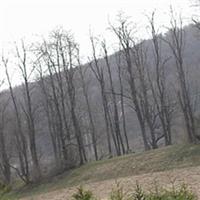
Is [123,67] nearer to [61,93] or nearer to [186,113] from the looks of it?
[61,93]

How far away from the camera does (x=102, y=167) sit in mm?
28797

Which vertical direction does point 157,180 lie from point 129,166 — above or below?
below

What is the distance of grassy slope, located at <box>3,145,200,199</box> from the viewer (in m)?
24.2

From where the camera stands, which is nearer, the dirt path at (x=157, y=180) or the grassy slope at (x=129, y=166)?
the dirt path at (x=157, y=180)

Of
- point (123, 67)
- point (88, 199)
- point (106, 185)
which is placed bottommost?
point (106, 185)

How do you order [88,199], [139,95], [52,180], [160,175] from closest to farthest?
1. [88,199]
2. [160,175]
3. [52,180]
4. [139,95]

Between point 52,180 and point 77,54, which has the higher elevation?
point 77,54

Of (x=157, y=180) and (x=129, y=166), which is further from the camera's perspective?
(x=129, y=166)

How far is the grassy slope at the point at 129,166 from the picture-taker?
2417 cm

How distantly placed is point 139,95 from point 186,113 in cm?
658

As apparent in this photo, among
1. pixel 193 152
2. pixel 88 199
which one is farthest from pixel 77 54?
pixel 88 199

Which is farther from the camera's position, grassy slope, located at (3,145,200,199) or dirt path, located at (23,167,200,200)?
grassy slope, located at (3,145,200,199)

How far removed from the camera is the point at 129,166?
2678cm

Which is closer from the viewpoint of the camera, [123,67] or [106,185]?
[106,185]
